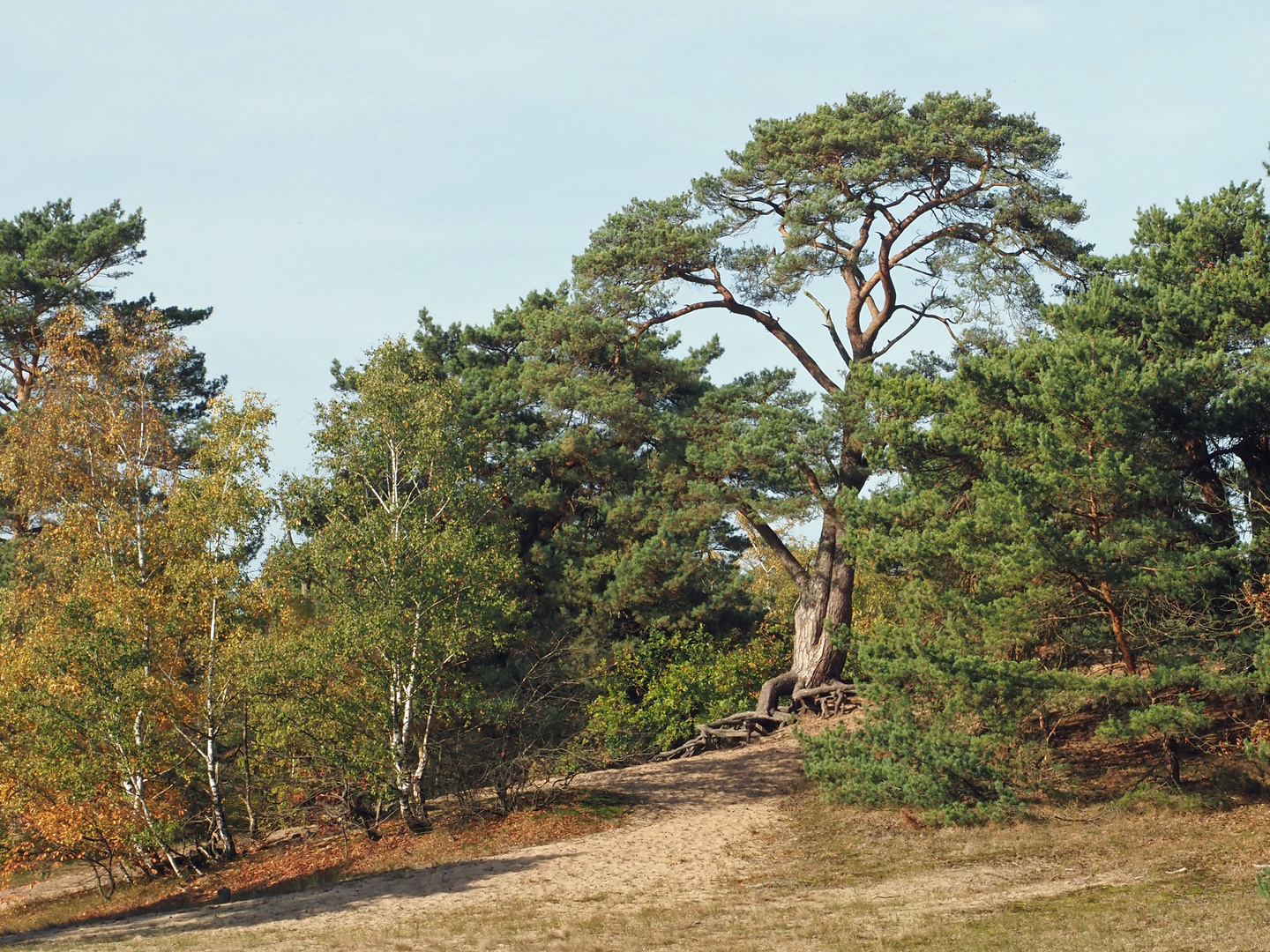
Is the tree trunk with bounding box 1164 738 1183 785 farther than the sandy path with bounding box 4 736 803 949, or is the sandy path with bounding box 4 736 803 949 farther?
the tree trunk with bounding box 1164 738 1183 785

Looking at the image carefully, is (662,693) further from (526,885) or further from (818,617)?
(526,885)

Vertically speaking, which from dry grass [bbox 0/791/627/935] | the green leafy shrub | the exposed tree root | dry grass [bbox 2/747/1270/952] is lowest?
dry grass [bbox 2/747/1270/952]

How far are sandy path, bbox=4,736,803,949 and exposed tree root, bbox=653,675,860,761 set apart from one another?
4.31 metres

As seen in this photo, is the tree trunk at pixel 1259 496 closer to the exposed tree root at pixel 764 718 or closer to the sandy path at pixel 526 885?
the sandy path at pixel 526 885

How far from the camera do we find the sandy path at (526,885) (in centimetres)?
1498

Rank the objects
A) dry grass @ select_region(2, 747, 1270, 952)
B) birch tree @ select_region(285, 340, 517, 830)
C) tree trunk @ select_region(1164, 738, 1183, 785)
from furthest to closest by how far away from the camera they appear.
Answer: birch tree @ select_region(285, 340, 517, 830)
tree trunk @ select_region(1164, 738, 1183, 785)
dry grass @ select_region(2, 747, 1270, 952)

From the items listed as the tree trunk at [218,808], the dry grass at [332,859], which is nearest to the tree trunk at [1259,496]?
the dry grass at [332,859]

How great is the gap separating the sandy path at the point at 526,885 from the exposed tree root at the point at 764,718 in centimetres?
431

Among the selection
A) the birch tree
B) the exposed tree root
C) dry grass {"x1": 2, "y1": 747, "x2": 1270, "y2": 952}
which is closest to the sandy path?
dry grass {"x1": 2, "y1": 747, "x2": 1270, "y2": 952}

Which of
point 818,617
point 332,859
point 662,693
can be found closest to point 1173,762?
point 818,617

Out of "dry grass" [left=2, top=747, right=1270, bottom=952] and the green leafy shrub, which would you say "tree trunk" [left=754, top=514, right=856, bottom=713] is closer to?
the green leafy shrub

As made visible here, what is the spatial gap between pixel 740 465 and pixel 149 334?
12.2 meters

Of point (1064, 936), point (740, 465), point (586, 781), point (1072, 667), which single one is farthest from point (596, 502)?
point (1064, 936)

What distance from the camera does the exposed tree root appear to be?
86.1 feet
